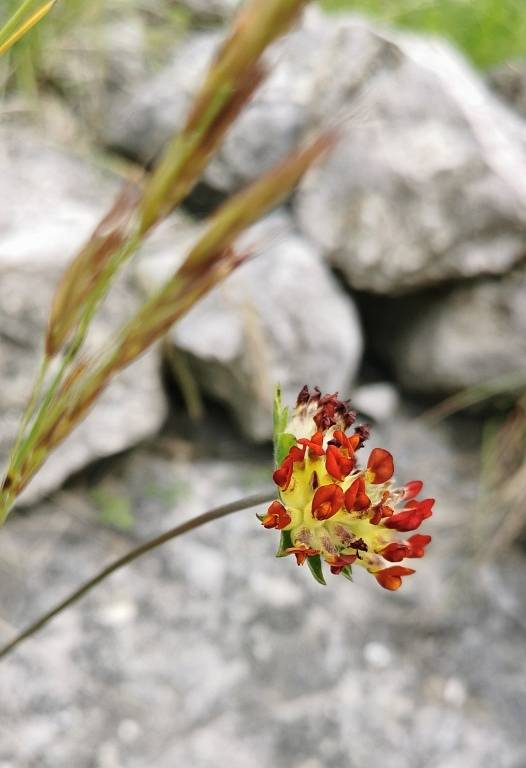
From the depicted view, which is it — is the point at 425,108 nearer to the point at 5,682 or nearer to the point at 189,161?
the point at 5,682

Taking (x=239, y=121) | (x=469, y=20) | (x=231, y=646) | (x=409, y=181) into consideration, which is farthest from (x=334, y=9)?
(x=231, y=646)

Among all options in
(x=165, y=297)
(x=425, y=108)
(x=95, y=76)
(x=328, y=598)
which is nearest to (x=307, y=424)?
(x=165, y=297)

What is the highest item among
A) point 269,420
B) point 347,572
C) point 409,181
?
point 347,572

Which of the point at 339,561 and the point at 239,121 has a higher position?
the point at 339,561

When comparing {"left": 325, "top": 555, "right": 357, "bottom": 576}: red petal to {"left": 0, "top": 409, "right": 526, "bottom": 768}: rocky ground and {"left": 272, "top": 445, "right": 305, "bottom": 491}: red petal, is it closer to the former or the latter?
{"left": 272, "top": 445, "right": 305, "bottom": 491}: red petal

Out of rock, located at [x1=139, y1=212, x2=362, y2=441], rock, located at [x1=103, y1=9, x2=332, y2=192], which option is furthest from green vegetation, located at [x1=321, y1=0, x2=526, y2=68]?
rock, located at [x1=139, y1=212, x2=362, y2=441]

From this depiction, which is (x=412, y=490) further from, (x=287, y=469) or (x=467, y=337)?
(x=467, y=337)

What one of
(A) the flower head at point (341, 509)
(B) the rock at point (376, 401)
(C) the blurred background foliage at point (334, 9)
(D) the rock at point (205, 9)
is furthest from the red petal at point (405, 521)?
(D) the rock at point (205, 9)
